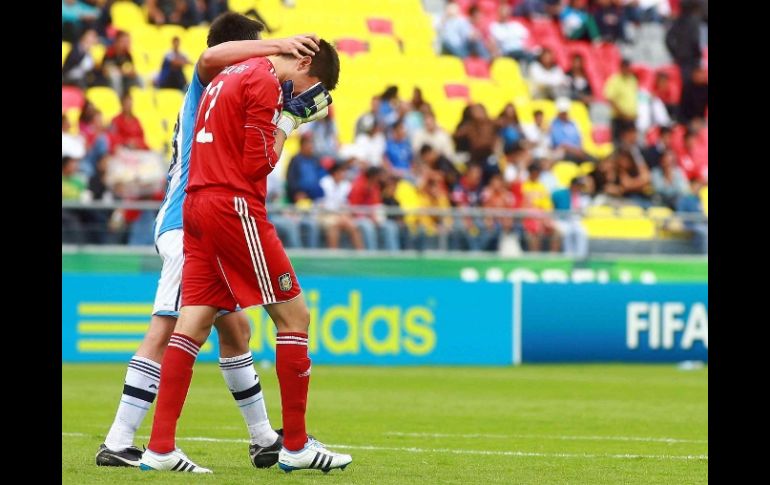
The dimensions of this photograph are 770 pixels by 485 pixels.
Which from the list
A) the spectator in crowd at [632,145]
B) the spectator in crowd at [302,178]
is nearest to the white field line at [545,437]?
the spectator in crowd at [302,178]

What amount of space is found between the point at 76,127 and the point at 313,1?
280 inches

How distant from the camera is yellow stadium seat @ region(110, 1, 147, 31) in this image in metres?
22.1

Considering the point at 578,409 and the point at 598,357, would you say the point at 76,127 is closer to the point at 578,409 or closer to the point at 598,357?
the point at 598,357

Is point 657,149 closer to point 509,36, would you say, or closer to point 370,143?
point 509,36

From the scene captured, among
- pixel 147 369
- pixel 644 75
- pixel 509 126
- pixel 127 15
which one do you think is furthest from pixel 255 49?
pixel 644 75

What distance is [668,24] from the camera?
27297 mm

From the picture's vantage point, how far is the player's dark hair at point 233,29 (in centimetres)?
721

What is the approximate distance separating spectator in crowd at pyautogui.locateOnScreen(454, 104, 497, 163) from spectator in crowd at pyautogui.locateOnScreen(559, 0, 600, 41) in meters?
5.13

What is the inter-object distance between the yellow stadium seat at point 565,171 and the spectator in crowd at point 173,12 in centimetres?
604

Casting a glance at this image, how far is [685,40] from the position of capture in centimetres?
2688

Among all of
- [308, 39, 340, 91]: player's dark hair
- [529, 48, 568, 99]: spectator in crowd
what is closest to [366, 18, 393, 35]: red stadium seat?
[529, 48, 568, 99]: spectator in crowd

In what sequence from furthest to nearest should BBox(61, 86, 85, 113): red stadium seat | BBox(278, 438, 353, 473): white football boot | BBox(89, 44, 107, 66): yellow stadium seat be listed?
BBox(89, 44, 107, 66): yellow stadium seat < BBox(61, 86, 85, 113): red stadium seat < BBox(278, 438, 353, 473): white football boot

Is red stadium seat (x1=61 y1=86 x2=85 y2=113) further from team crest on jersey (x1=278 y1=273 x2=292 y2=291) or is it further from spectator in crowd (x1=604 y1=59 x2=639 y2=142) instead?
team crest on jersey (x1=278 y1=273 x2=292 y2=291)

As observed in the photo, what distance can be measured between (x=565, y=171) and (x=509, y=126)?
1.32 m
